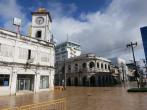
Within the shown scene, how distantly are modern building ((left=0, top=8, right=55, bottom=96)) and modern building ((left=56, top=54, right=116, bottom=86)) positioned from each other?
65.7 feet

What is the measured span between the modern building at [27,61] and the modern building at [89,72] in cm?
2002

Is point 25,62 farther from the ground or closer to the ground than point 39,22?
closer to the ground

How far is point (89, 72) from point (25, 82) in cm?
2896

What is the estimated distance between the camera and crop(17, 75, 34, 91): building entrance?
28108mm

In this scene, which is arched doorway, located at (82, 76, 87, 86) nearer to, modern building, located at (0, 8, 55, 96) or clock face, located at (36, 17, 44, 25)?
modern building, located at (0, 8, 55, 96)

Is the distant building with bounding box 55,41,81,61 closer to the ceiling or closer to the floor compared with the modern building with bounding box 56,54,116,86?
closer to the ceiling

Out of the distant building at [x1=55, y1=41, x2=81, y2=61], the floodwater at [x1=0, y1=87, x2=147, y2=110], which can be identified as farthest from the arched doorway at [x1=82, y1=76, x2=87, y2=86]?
the distant building at [x1=55, y1=41, x2=81, y2=61]

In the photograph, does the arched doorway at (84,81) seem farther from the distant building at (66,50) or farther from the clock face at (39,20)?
the distant building at (66,50)

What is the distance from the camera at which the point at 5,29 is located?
87.1 ft

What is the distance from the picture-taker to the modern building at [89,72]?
54.8 meters

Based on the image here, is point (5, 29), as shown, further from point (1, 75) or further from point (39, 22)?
point (39, 22)

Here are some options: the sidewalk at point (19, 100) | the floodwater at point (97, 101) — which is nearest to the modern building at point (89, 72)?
the sidewalk at point (19, 100)

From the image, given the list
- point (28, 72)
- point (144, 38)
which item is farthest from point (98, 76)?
point (144, 38)

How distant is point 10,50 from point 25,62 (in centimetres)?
364
